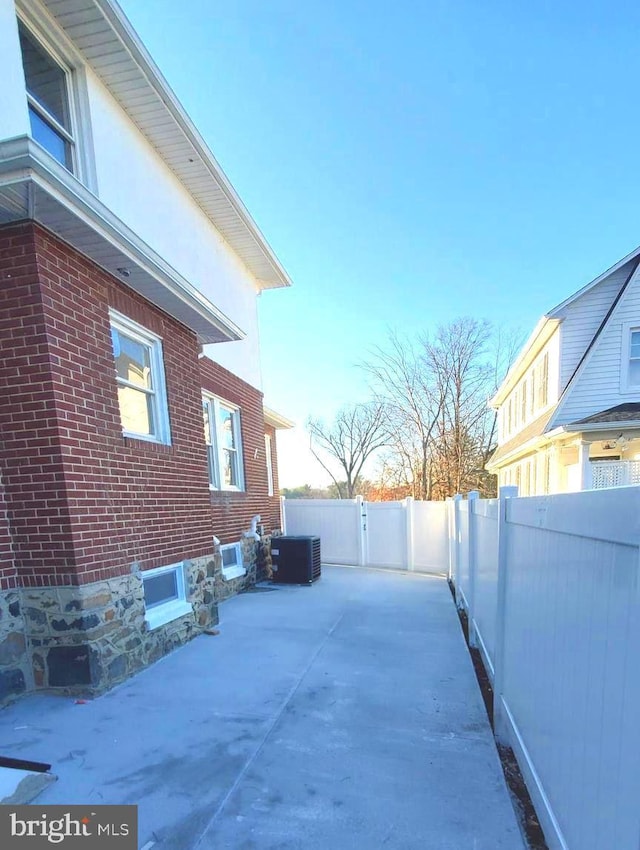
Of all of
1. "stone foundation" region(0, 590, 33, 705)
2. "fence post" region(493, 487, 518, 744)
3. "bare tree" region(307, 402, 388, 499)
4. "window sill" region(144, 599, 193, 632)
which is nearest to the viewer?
"fence post" region(493, 487, 518, 744)

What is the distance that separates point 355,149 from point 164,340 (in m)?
7.13

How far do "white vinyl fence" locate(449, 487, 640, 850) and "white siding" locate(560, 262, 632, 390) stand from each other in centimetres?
878

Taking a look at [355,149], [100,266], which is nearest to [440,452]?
[355,149]

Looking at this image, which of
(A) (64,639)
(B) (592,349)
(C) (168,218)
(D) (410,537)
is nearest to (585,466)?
(B) (592,349)

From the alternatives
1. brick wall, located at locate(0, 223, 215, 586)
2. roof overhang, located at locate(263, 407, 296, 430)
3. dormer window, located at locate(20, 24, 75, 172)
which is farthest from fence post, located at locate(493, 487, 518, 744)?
roof overhang, located at locate(263, 407, 296, 430)

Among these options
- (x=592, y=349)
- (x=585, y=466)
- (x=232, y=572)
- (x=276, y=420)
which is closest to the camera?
(x=232, y=572)

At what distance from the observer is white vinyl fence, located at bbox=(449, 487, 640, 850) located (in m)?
1.03

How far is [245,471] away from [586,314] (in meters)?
8.84

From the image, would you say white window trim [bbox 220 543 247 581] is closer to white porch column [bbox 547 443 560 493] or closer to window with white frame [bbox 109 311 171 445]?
window with white frame [bbox 109 311 171 445]

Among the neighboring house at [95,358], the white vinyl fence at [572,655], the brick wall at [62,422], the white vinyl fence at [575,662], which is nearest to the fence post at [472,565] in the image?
the white vinyl fence at [572,655]

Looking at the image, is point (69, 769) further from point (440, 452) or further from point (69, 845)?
point (440, 452)

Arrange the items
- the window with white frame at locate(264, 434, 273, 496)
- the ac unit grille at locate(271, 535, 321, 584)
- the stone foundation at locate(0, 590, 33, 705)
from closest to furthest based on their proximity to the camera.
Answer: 1. the stone foundation at locate(0, 590, 33, 705)
2. the ac unit grille at locate(271, 535, 321, 584)
3. the window with white frame at locate(264, 434, 273, 496)

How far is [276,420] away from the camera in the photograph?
32.9ft

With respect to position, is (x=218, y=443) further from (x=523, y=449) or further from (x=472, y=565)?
(x=523, y=449)
